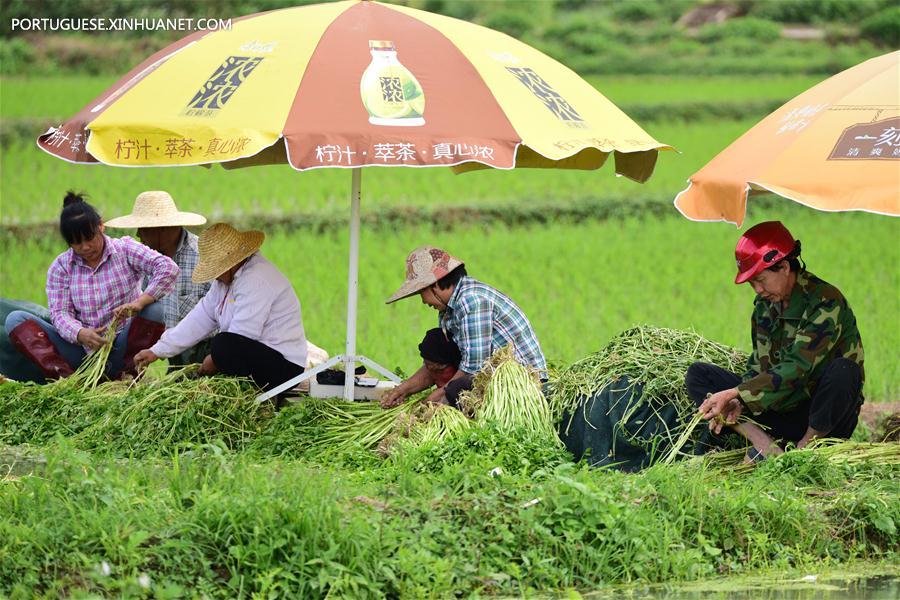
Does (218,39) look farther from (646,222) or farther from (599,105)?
(646,222)

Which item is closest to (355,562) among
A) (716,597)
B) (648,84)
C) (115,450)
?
(716,597)

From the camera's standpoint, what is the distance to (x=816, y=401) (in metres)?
5.47

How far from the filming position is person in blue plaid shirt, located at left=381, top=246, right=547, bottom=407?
6.03 meters

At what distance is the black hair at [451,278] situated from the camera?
6.06m

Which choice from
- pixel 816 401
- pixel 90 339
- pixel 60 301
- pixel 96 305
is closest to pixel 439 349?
pixel 816 401

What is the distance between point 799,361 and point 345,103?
2228mm

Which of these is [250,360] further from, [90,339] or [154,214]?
[154,214]

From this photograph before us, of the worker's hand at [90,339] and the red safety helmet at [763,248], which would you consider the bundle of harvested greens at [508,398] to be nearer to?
the red safety helmet at [763,248]

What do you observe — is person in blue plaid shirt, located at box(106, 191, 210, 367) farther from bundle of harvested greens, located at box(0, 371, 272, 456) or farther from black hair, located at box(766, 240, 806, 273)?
black hair, located at box(766, 240, 806, 273)

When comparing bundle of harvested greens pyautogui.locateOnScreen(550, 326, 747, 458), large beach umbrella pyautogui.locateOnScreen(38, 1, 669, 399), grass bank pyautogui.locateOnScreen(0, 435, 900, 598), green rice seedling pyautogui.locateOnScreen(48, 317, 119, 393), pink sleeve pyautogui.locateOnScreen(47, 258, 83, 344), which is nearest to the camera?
grass bank pyautogui.locateOnScreen(0, 435, 900, 598)

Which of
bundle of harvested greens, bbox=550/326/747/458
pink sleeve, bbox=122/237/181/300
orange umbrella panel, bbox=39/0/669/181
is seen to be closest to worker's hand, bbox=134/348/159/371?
pink sleeve, bbox=122/237/181/300

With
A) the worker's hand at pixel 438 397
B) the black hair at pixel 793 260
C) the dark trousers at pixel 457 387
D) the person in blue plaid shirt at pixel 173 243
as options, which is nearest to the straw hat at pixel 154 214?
the person in blue plaid shirt at pixel 173 243

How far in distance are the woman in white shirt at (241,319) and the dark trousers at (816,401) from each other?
6.64 feet

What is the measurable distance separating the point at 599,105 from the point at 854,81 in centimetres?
130
